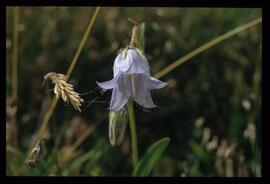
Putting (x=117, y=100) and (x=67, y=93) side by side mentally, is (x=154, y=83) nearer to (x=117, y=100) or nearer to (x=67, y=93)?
(x=117, y=100)

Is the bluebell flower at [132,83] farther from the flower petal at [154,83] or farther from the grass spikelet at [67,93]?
the grass spikelet at [67,93]

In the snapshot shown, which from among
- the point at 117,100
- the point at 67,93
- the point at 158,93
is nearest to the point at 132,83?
the point at 117,100

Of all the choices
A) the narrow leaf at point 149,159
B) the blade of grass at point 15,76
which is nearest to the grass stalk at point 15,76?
the blade of grass at point 15,76

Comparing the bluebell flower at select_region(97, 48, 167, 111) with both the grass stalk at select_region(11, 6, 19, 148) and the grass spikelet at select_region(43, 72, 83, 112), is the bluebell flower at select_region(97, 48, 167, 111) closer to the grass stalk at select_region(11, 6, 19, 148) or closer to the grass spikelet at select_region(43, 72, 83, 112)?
the grass spikelet at select_region(43, 72, 83, 112)

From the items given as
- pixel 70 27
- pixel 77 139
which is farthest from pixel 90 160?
pixel 70 27

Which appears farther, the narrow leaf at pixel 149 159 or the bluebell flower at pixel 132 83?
the narrow leaf at pixel 149 159

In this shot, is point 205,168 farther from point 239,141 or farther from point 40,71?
point 40,71

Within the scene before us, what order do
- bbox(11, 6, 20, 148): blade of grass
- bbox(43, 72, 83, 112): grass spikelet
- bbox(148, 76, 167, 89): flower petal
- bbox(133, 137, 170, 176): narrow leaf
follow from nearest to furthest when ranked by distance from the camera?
bbox(43, 72, 83, 112): grass spikelet
bbox(148, 76, 167, 89): flower petal
bbox(133, 137, 170, 176): narrow leaf
bbox(11, 6, 20, 148): blade of grass

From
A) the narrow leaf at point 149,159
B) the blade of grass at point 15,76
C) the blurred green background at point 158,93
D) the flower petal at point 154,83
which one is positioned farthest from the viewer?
the blade of grass at point 15,76

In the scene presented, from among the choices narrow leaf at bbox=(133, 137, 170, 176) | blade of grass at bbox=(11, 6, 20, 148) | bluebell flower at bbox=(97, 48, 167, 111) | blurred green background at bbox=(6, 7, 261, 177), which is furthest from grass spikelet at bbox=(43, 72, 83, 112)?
blade of grass at bbox=(11, 6, 20, 148)
